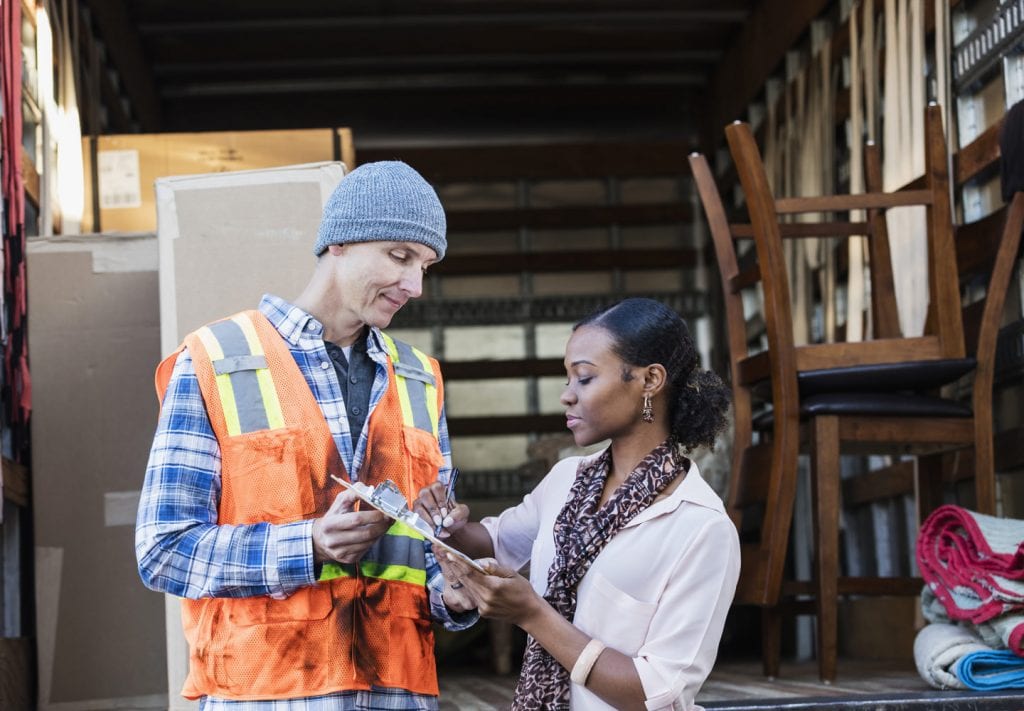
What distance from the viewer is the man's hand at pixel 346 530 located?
1.79 meters

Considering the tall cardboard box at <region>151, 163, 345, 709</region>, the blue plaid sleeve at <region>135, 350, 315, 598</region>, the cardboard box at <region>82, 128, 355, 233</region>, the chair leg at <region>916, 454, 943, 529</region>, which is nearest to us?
the blue plaid sleeve at <region>135, 350, 315, 598</region>

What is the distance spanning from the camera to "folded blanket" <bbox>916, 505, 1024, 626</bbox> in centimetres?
304

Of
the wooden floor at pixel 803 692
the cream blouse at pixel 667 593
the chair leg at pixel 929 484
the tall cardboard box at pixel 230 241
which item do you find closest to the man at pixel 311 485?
the cream blouse at pixel 667 593

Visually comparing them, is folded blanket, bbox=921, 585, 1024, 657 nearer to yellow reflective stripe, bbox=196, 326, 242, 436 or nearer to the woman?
the woman

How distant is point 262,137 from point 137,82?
3507 millimetres

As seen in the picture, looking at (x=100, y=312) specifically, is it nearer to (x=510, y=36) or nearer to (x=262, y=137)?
(x=262, y=137)

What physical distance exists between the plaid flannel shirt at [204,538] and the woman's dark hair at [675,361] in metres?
0.47

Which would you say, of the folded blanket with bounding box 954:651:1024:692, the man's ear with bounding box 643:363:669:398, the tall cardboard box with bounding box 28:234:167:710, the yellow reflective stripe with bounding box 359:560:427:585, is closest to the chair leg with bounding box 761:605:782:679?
the folded blanket with bounding box 954:651:1024:692

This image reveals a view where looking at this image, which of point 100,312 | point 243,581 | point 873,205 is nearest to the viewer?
point 243,581

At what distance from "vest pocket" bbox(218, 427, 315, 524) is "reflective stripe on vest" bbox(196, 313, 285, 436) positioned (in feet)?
0.06

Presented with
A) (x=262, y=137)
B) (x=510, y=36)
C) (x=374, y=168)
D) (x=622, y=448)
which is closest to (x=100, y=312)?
(x=262, y=137)

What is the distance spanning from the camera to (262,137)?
3.93 m

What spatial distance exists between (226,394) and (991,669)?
1.93m

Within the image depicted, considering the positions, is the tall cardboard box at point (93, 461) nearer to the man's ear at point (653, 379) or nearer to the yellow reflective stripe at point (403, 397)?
the yellow reflective stripe at point (403, 397)
